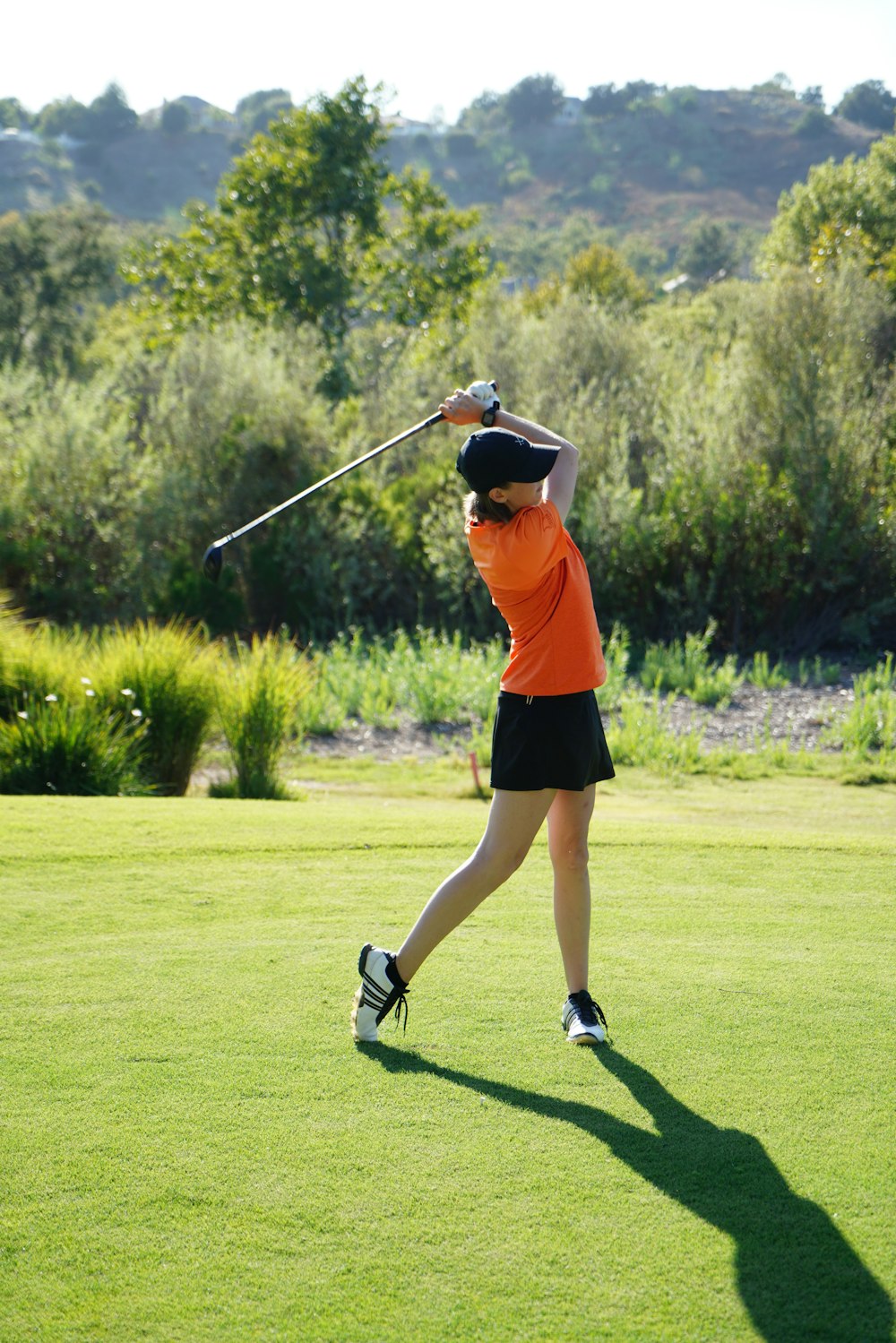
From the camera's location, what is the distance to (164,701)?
28.8 ft

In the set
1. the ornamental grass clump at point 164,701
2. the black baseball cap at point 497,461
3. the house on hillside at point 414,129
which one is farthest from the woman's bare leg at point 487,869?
the house on hillside at point 414,129

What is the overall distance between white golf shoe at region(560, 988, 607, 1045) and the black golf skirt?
0.63 metres

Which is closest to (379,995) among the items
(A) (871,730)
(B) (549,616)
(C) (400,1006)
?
(C) (400,1006)

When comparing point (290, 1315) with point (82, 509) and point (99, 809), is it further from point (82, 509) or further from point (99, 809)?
point (82, 509)

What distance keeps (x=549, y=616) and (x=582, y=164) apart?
529 feet

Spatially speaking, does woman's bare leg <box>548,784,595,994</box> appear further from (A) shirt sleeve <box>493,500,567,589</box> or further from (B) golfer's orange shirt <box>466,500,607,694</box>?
(A) shirt sleeve <box>493,500,567,589</box>

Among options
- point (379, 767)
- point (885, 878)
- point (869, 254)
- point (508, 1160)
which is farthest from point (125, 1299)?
point (869, 254)

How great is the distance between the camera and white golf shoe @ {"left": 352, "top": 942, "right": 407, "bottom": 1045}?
3.49m

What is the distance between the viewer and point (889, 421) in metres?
16.7

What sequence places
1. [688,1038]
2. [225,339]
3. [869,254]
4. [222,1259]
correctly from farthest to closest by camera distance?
[869,254], [225,339], [688,1038], [222,1259]

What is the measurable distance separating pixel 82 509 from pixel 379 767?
301 inches

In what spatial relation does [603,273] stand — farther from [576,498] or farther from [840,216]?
[576,498]

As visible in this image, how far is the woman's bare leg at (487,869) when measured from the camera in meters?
3.53

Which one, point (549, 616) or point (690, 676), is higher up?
point (549, 616)
